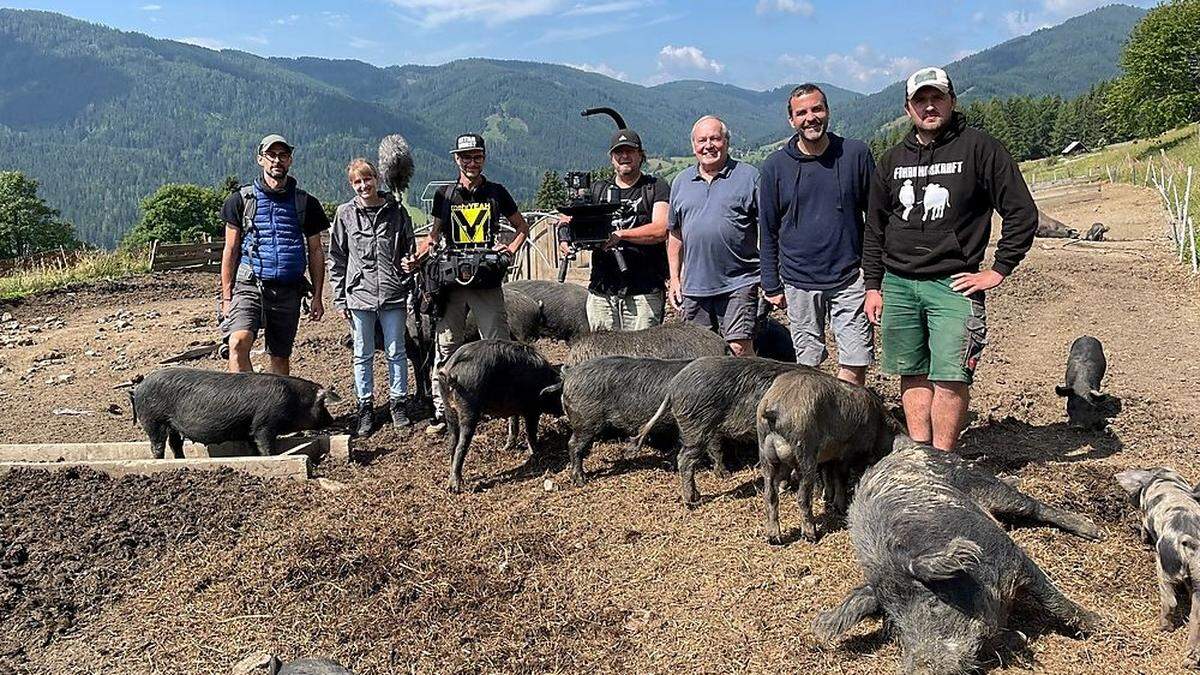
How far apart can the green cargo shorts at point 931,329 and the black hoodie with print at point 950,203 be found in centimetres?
9

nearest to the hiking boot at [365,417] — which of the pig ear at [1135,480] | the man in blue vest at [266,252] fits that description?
the man in blue vest at [266,252]

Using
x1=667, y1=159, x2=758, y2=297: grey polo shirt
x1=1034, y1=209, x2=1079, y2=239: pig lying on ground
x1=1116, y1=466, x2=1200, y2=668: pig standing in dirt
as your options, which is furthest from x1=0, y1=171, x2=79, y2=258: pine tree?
x1=1116, y1=466, x2=1200, y2=668: pig standing in dirt

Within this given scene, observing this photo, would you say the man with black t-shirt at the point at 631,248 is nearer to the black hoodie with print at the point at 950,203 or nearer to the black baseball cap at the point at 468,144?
the black baseball cap at the point at 468,144

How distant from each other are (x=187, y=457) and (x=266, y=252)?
1.56m

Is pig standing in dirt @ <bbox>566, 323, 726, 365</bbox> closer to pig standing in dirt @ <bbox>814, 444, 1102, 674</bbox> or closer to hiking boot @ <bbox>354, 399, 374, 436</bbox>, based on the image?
hiking boot @ <bbox>354, 399, 374, 436</bbox>

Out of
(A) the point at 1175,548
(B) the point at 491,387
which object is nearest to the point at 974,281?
(A) the point at 1175,548

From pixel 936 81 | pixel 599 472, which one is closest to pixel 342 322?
pixel 599 472

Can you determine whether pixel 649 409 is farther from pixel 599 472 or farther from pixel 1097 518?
pixel 1097 518

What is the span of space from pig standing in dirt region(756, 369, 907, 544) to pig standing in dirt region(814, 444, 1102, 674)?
1.14ft

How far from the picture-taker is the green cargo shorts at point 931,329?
Answer: 13.5 feet

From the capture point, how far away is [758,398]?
4.66m

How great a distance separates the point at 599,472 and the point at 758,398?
50.5 inches

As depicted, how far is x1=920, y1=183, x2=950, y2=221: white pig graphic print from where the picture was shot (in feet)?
13.3

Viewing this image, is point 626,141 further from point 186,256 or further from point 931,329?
point 186,256
